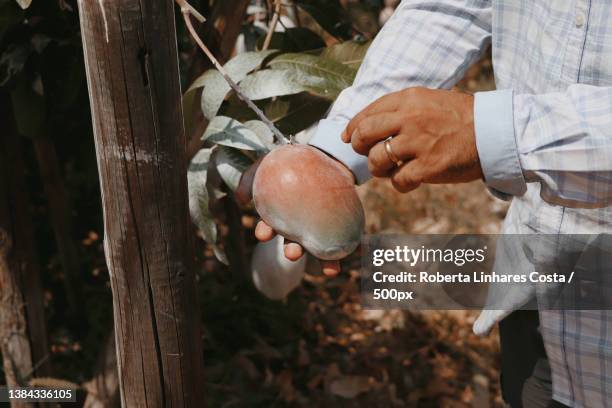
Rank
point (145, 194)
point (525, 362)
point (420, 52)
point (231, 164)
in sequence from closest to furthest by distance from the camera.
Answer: point (145, 194) → point (420, 52) → point (525, 362) → point (231, 164)

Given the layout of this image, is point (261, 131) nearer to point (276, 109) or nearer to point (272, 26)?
point (276, 109)

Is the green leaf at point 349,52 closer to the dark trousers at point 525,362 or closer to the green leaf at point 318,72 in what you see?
the green leaf at point 318,72

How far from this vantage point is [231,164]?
1.34m

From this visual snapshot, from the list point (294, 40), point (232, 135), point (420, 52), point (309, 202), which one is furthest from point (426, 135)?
point (294, 40)

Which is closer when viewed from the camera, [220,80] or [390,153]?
[390,153]

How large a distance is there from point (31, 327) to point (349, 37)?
3.07 ft

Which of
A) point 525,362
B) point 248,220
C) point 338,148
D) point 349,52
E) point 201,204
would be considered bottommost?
point 248,220

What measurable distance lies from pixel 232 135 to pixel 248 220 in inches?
66.4

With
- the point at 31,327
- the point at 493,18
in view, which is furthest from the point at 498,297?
the point at 31,327

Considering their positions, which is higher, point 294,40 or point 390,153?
point 294,40

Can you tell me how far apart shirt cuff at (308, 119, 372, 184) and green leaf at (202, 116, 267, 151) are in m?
0.21

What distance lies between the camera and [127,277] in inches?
40.9

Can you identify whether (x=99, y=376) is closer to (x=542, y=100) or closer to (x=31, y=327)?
(x=31, y=327)

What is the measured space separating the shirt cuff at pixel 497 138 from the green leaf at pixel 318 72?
1.56ft
